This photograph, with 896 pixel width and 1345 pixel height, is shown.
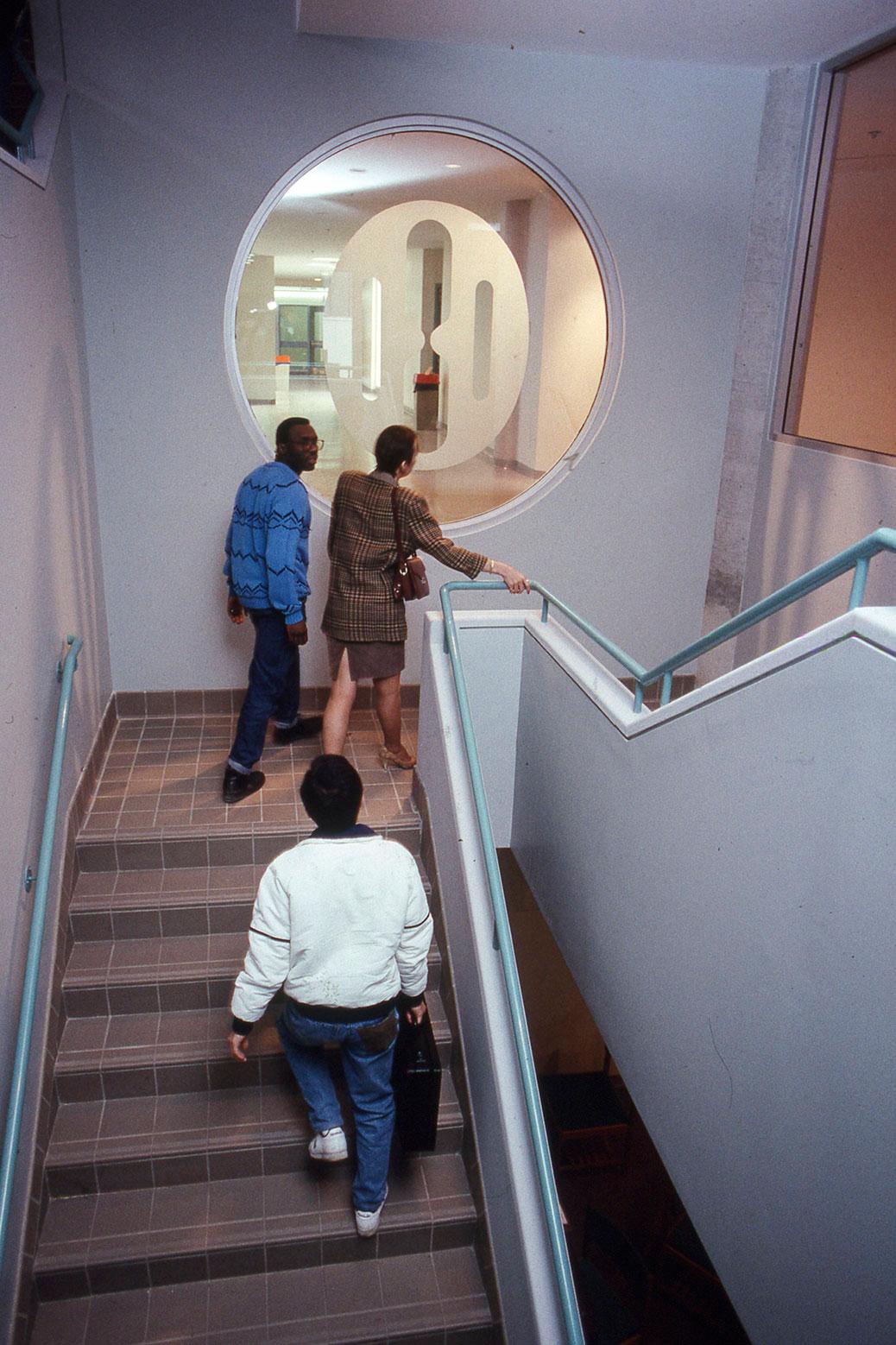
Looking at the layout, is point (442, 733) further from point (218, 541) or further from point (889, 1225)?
point (889, 1225)

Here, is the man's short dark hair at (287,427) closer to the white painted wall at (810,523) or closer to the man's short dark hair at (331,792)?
the man's short dark hair at (331,792)

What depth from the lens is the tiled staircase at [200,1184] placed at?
3215 millimetres

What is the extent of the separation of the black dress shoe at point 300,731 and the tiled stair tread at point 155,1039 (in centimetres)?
158

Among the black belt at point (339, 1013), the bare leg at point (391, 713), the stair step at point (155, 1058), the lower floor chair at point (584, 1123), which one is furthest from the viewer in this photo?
the lower floor chair at point (584, 1123)

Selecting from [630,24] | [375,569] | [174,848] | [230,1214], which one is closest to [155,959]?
[174,848]

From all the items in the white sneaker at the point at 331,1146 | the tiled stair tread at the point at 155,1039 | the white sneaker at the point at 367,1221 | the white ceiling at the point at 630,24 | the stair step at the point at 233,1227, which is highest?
the white ceiling at the point at 630,24

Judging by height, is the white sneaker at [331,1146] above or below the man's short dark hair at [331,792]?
below

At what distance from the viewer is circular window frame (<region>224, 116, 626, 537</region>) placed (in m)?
4.80

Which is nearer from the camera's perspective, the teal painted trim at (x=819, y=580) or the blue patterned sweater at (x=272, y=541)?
the teal painted trim at (x=819, y=580)

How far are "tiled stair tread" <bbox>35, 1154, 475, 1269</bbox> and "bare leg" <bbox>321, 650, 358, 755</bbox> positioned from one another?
6.11ft

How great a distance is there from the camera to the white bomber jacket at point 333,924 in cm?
290

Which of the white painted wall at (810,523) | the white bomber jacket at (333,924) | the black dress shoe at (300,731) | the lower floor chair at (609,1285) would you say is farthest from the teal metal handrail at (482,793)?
the lower floor chair at (609,1285)

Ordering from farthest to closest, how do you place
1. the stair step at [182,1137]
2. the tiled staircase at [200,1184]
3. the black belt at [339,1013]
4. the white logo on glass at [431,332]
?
the white logo on glass at [431,332]
the stair step at [182,1137]
the tiled staircase at [200,1184]
the black belt at [339,1013]

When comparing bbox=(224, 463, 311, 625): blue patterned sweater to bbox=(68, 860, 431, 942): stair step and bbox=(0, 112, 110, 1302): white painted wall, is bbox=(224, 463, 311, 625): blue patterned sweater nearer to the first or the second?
bbox=(0, 112, 110, 1302): white painted wall
